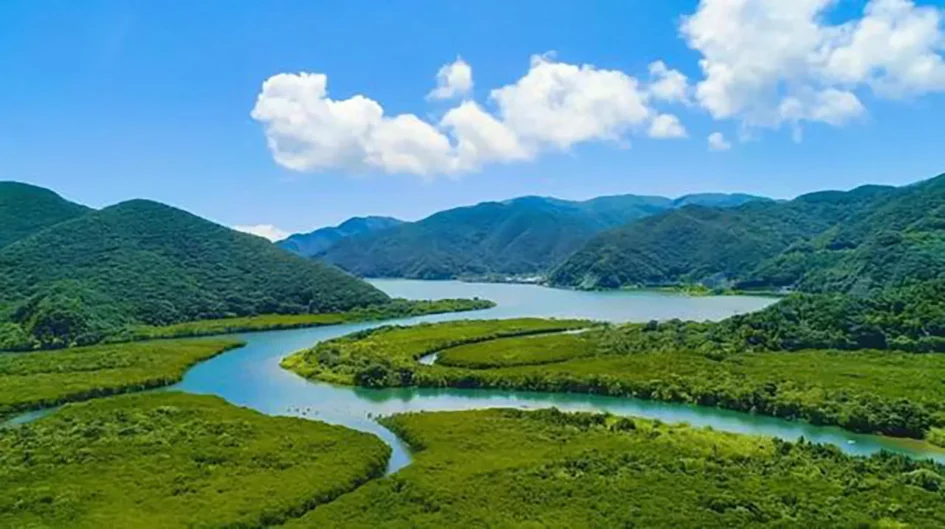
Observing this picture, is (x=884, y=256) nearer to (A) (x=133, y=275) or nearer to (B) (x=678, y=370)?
(B) (x=678, y=370)

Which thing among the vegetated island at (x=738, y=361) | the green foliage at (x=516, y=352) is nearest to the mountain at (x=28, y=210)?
the vegetated island at (x=738, y=361)

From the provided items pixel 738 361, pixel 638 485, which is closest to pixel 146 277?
pixel 738 361

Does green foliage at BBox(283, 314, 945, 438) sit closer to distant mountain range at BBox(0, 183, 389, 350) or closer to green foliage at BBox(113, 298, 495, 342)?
green foliage at BBox(113, 298, 495, 342)

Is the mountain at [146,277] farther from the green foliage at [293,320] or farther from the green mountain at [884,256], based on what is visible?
the green mountain at [884,256]

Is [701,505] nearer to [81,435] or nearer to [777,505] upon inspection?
[777,505]

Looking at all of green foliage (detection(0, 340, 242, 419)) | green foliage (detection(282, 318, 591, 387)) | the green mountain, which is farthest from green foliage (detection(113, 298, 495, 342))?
the green mountain

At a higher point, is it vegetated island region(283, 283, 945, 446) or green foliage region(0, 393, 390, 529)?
vegetated island region(283, 283, 945, 446)

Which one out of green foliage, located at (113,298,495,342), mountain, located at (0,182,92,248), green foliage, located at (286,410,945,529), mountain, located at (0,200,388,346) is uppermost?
mountain, located at (0,182,92,248)
